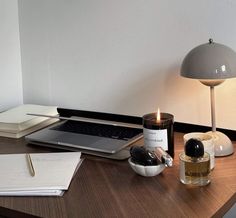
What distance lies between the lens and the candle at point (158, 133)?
1.11 m

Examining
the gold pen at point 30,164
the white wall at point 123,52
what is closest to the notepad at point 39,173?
the gold pen at point 30,164

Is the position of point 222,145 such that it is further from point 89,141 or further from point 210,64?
point 89,141

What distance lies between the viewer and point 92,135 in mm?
1333

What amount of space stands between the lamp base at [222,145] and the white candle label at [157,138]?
0.17 metres

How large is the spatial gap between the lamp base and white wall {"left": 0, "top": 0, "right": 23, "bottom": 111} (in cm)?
85

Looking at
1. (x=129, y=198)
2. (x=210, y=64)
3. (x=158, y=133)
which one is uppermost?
(x=210, y=64)

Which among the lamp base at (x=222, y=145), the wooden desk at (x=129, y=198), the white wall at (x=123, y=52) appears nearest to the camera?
the wooden desk at (x=129, y=198)

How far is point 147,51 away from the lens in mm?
1414

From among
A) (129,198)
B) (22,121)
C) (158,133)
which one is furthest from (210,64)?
(22,121)

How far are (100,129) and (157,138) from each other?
1.04 feet

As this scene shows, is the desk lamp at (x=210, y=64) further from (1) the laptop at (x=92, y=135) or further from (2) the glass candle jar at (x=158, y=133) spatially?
(1) the laptop at (x=92, y=135)

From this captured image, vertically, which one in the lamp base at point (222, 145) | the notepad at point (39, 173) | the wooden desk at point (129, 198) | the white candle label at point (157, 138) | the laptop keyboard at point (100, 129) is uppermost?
the white candle label at point (157, 138)

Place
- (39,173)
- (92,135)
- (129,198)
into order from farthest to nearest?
1. (92,135)
2. (39,173)
3. (129,198)

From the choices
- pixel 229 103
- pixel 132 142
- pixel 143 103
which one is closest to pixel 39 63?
pixel 143 103
